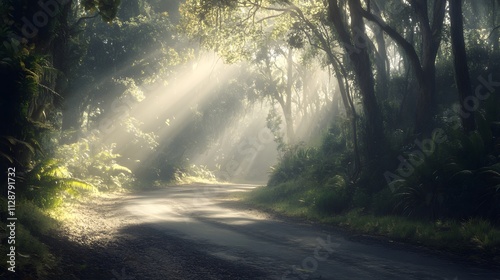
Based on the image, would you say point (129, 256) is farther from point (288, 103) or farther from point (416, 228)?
point (288, 103)

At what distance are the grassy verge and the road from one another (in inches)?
32.4

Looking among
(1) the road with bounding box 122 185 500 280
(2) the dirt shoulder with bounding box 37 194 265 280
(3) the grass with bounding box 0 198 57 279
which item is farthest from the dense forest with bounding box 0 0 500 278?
(1) the road with bounding box 122 185 500 280

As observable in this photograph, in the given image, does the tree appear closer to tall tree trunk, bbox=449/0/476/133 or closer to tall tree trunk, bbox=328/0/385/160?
tall tree trunk, bbox=328/0/385/160

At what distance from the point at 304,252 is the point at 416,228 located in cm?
344

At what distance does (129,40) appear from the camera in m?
31.2

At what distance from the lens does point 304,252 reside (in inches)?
324

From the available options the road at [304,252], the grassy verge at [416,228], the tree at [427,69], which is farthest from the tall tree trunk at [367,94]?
the road at [304,252]

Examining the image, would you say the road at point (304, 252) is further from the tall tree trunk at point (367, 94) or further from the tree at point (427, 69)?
the tree at point (427, 69)

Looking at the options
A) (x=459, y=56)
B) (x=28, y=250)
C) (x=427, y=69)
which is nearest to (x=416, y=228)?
(x=459, y=56)

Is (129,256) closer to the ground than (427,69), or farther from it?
closer to the ground

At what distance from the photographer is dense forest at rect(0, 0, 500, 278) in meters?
9.98

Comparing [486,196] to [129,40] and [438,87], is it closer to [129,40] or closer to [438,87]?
[438,87]

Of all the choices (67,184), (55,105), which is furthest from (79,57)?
(67,184)

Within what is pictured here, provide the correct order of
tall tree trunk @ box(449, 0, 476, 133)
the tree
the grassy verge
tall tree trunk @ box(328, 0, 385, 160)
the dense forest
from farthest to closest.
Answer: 1. the tree
2. tall tree trunk @ box(328, 0, 385, 160)
3. tall tree trunk @ box(449, 0, 476, 133)
4. the dense forest
5. the grassy verge
